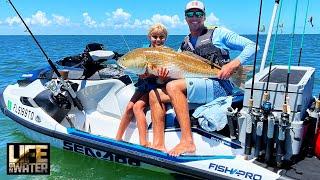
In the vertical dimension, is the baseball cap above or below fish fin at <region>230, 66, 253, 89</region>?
above

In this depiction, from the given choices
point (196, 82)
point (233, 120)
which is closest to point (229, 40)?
point (196, 82)

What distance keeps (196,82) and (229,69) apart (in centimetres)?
46

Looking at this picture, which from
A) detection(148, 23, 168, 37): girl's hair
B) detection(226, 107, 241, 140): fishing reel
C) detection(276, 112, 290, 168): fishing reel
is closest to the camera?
detection(276, 112, 290, 168): fishing reel

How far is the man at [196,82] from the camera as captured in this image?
17.7 feet

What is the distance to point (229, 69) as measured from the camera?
5180 millimetres

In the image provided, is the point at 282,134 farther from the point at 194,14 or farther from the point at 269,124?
the point at 194,14

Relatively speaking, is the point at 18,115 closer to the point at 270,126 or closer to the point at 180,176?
the point at 180,176

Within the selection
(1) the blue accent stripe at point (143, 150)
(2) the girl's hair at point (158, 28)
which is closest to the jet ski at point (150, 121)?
(1) the blue accent stripe at point (143, 150)

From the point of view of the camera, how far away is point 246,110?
487 cm

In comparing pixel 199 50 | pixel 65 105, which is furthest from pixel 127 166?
pixel 199 50

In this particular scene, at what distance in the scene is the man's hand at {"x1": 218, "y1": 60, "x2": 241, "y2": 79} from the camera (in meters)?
5.18

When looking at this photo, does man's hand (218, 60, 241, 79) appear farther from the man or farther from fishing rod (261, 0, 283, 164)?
fishing rod (261, 0, 283, 164)

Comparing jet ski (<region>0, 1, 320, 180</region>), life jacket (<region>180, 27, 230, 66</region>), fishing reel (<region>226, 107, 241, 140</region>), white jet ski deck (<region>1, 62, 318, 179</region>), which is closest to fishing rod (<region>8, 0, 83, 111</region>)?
jet ski (<region>0, 1, 320, 180</region>)

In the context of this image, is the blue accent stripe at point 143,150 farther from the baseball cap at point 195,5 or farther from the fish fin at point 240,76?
the baseball cap at point 195,5
